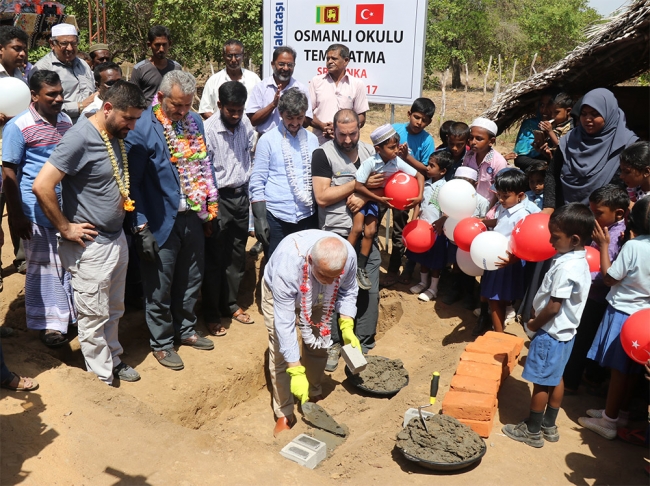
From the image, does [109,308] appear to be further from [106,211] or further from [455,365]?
[455,365]

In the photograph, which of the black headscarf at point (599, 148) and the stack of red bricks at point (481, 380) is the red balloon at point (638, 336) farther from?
the black headscarf at point (599, 148)

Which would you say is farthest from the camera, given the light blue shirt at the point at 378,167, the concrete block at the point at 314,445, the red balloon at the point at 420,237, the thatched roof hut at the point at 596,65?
the red balloon at the point at 420,237

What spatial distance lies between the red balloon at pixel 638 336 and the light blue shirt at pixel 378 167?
2.27 meters

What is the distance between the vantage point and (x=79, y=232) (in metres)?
4.07

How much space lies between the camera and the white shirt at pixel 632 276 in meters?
3.81

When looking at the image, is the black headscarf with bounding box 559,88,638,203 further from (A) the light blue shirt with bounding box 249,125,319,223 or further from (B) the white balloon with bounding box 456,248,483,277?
(A) the light blue shirt with bounding box 249,125,319,223

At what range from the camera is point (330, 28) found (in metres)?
6.89

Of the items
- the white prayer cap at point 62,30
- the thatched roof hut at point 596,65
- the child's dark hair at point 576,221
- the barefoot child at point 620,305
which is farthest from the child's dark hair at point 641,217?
the white prayer cap at point 62,30

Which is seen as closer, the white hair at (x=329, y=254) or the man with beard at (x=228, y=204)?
the white hair at (x=329, y=254)

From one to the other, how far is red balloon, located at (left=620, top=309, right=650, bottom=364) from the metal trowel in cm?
199

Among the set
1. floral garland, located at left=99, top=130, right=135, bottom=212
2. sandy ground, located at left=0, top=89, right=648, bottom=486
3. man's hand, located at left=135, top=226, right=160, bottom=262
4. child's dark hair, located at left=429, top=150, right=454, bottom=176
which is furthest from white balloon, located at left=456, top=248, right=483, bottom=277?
floral garland, located at left=99, top=130, right=135, bottom=212

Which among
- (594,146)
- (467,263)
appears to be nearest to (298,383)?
(467,263)

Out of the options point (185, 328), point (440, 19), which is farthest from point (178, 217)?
point (440, 19)

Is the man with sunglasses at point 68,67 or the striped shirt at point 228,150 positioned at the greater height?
the man with sunglasses at point 68,67
